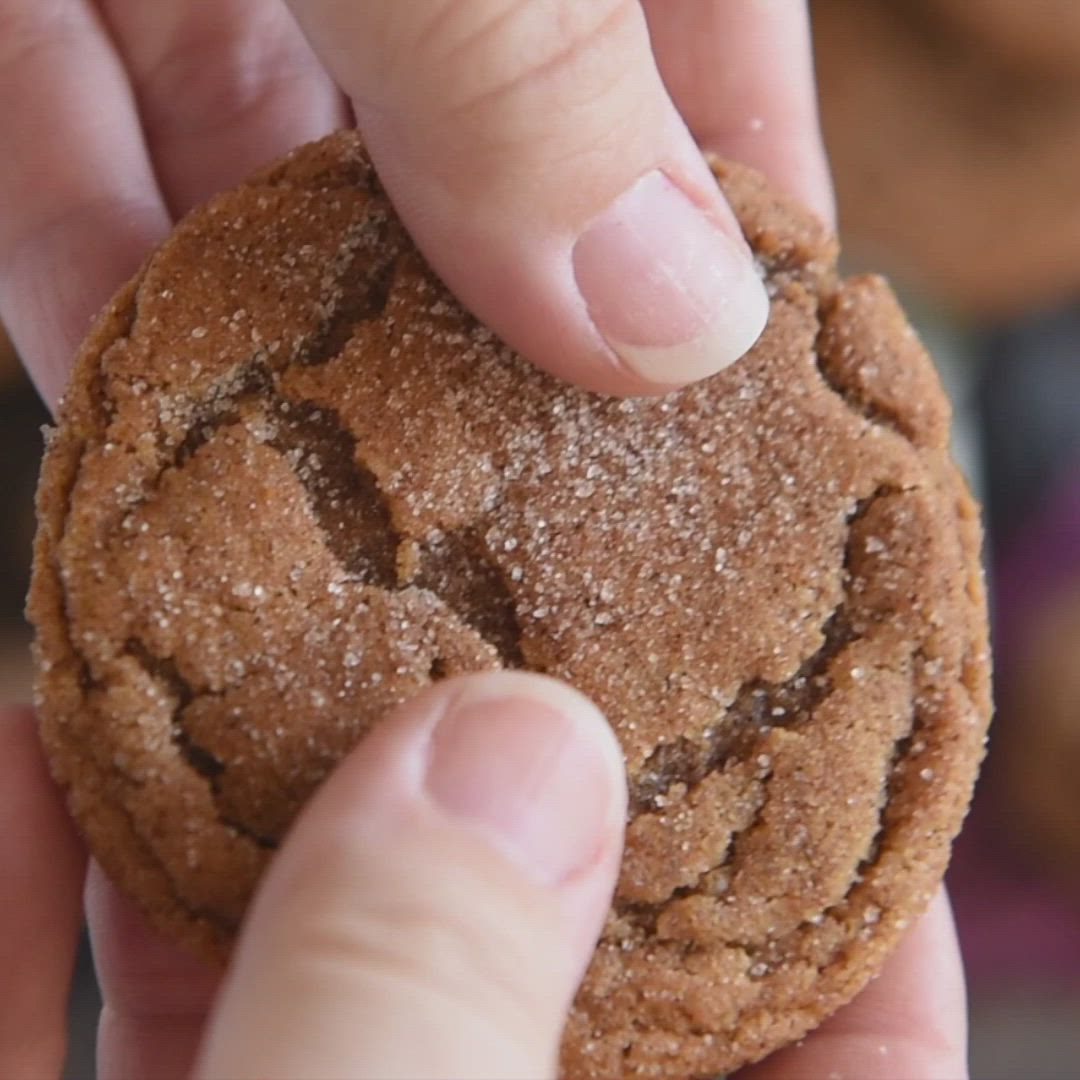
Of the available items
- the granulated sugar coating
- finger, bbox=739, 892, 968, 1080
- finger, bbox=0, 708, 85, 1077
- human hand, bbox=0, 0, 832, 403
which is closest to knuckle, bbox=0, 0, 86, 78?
human hand, bbox=0, 0, 832, 403

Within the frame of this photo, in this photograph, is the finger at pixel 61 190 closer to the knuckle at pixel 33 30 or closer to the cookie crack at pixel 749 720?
the knuckle at pixel 33 30

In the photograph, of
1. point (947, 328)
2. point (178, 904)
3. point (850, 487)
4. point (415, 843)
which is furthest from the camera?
point (947, 328)

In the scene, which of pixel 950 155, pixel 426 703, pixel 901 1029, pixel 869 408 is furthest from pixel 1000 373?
pixel 426 703

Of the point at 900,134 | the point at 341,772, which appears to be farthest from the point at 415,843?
the point at 900,134

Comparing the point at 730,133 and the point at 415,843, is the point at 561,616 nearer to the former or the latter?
the point at 415,843

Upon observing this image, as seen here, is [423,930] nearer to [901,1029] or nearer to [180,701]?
[180,701]

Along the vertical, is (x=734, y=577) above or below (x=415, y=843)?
below
